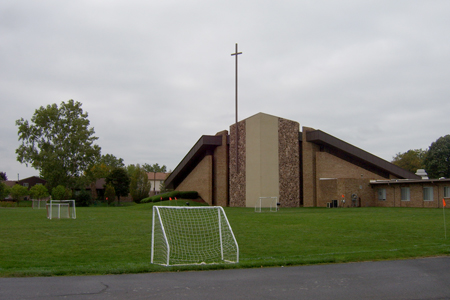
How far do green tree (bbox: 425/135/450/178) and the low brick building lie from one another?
92.9 ft

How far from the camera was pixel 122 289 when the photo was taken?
741cm

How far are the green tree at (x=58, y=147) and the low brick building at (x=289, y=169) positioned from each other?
21.6 m

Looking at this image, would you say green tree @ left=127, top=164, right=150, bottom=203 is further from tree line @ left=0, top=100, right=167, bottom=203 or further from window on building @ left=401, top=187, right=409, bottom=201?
window on building @ left=401, top=187, right=409, bottom=201

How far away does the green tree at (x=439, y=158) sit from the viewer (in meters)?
66.9

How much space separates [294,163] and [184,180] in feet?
73.1

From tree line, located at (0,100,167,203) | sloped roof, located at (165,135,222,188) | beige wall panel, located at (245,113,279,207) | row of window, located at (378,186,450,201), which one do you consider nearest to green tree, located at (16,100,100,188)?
tree line, located at (0,100,167,203)

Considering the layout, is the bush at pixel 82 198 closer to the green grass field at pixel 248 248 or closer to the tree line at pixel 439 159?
the green grass field at pixel 248 248

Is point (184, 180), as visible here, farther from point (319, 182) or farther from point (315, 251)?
point (315, 251)

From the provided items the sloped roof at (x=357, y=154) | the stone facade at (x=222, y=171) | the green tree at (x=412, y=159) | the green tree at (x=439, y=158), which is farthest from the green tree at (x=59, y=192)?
the green tree at (x=412, y=159)

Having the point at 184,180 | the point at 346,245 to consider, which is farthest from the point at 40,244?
the point at 184,180

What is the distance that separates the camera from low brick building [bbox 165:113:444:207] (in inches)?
1705

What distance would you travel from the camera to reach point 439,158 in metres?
67.6

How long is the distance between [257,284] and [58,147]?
2554 inches

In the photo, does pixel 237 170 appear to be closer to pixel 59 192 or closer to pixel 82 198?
pixel 59 192
